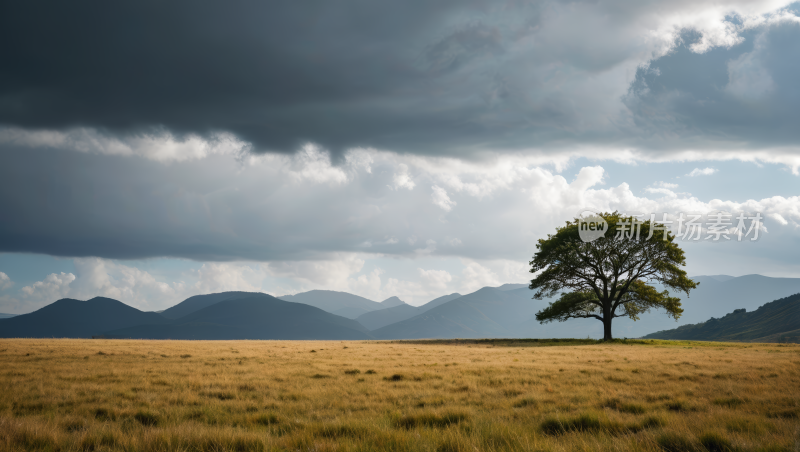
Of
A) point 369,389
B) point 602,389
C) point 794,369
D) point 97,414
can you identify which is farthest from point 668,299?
point 97,414

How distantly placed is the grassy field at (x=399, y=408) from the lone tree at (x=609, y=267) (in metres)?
31.2

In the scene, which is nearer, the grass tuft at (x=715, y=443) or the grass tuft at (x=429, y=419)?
the grass tuft at (x=715, y=443)

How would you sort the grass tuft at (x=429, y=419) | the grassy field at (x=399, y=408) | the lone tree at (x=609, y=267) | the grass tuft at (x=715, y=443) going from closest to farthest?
the grass tuft at (x=715, y=443) → the grassy field at (x=399, y=408) → the grass tuft at (x=429, y=419) → the lone tree at (x=609, y=267)

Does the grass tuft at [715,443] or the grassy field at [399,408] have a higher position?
the grass tuft at [715,443]

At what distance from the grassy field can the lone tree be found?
3116 cm

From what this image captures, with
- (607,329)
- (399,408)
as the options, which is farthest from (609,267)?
(399,408)

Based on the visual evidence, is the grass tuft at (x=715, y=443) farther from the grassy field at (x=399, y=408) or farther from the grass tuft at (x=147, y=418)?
the grass tuft at (x=147, y=418)

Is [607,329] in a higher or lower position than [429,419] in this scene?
lower

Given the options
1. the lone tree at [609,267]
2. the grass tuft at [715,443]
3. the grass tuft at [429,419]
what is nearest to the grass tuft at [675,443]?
the grass tuft at [715,443]

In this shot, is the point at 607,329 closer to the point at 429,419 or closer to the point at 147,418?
the point at 429,419

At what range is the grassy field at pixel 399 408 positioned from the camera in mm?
6777

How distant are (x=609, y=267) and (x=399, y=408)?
46578mm

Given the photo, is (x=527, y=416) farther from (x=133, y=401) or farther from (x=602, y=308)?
(x=602, y=308)

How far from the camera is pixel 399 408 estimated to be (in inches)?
408
